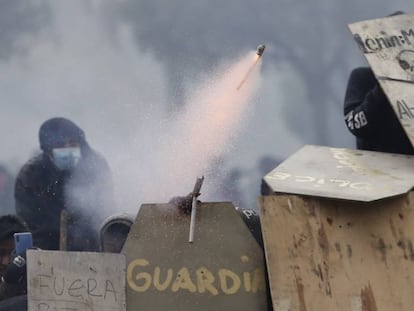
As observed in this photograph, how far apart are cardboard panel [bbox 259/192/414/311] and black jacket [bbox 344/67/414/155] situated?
698 millimetres

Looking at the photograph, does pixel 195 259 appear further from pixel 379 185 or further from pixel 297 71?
pixel 297 71

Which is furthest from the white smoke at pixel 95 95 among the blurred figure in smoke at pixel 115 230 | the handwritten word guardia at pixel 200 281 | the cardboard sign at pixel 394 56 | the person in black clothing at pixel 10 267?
the handwritten word guardia at pixel 200 281

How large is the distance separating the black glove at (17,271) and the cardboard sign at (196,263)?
1.07 m

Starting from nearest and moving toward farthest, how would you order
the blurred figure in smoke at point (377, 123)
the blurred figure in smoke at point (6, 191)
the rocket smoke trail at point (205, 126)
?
the blurred figure in smoke at point (377, 123) < the rocket smoke trail at point (205, 126) < the blurred figure in smoke at point (6, 191)

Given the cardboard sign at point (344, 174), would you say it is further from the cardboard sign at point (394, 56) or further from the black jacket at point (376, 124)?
the black jacket at point (376, 124)

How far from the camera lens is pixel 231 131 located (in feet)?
16.8

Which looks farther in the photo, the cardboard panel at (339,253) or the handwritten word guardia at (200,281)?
the handwritten word guardia at (200,281)

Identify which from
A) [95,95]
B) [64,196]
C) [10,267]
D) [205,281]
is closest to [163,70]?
[95,95]

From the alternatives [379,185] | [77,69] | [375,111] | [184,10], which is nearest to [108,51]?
[77,69]

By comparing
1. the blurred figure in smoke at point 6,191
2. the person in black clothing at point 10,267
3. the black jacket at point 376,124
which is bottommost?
the blurred figure in smoke at point 6,191

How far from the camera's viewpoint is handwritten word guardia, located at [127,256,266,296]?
3154 millimetres

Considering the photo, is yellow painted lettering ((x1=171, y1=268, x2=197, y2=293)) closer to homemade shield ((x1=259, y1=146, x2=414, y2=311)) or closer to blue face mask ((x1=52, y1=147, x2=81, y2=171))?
homemade shield ((x1=259, y1=146, x2=414, y2=311))

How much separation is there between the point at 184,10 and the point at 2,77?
2.09 metres

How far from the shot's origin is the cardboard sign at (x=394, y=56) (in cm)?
335
